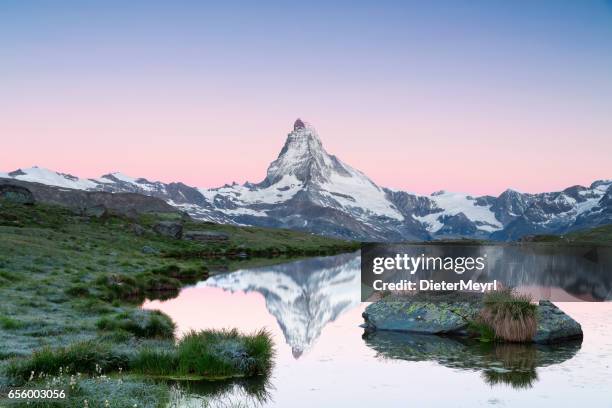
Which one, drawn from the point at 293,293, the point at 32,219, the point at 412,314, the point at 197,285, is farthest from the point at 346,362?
the point at 32,219

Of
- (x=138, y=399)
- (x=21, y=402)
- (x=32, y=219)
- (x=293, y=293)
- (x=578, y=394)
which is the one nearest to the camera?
(x=21, y=402)

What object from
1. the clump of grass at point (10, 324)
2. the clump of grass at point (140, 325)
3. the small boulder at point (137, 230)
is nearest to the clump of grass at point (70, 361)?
the clump of grass at point (140, 325)

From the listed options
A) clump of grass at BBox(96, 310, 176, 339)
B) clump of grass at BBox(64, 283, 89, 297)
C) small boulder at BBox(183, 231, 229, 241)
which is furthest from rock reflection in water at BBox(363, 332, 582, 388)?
small boulder at BBox(183, 231, 229, 241)

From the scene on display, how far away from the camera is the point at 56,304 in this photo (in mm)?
36438

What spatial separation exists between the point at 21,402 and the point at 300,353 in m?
13.8

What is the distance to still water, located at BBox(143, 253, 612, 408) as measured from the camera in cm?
1914

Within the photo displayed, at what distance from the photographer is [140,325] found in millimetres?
29297

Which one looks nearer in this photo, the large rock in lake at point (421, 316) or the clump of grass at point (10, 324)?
the clump of grass at point (10, 324)

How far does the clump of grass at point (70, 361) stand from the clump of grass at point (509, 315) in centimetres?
1681

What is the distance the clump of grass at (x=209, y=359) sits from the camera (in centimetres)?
2147

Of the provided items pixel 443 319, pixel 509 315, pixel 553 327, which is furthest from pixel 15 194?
pixel 553 327

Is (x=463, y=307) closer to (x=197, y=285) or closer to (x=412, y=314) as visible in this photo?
(x=412, y=314)

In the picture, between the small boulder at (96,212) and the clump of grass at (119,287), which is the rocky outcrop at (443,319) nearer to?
the clump of grass at (119,287)

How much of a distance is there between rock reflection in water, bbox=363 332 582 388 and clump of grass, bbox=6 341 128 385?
11.0 meters
